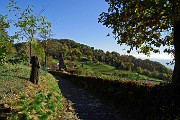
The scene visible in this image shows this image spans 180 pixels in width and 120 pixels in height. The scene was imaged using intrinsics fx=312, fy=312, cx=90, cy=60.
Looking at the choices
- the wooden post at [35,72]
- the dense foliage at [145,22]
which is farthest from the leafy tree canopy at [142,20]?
the wooden post at [35,72]

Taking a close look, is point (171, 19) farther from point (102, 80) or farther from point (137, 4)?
point (102, 80)

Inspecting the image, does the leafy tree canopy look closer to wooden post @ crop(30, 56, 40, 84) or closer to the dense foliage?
the dense foliage

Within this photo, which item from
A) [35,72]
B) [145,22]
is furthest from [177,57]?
[35,72]

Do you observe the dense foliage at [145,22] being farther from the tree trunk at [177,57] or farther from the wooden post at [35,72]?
the wooden post at [35,72]

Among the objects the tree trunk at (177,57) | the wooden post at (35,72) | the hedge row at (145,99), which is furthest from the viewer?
the wooden post at (35,72)

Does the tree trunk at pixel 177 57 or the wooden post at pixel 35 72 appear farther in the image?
the wooden post at pixel 35 72

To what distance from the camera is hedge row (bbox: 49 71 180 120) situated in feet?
41.8

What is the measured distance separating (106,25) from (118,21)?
74 centimetres

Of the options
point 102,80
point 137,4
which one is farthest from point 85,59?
point 137,4

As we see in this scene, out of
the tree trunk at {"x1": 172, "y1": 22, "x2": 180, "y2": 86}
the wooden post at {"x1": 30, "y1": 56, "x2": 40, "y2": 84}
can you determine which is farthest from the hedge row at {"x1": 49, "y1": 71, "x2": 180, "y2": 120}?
the wooden post at {"x1": 30, "y1": 56, "x2": 40, "y2": 84}

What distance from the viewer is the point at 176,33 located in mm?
17938

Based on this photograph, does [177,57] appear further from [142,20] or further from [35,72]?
[35,72]

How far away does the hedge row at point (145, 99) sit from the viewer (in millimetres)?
12742

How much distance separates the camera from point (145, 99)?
50.0 feet
